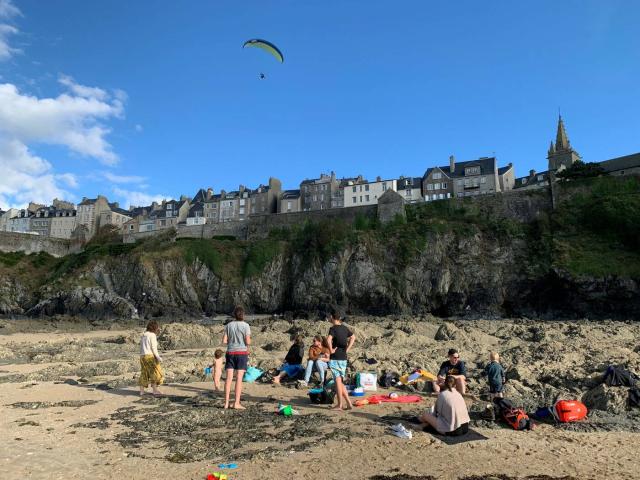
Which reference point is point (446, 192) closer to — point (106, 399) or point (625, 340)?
point (625, 340)

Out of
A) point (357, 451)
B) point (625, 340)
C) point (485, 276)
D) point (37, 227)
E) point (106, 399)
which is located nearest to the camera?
point (357, 451)

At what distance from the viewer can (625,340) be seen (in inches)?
721

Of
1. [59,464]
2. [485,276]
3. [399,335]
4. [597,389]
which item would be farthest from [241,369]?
[485,276]

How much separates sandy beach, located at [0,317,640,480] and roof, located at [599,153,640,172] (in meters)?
54.0

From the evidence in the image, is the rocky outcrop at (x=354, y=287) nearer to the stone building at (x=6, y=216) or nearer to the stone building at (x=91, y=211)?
the stone building at (x=91, y=211)

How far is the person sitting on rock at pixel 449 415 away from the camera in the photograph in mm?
6836

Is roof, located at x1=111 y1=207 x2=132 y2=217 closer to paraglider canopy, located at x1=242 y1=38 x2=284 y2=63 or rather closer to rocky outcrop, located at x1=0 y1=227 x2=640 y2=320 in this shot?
rocky outcrop, located at x1=0 y1=227 x2=640 y2=320

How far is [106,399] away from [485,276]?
36.0 metres

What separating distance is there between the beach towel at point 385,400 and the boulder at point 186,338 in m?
13.0

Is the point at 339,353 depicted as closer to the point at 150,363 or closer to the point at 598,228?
the point at 150,363

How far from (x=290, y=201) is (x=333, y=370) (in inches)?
2676

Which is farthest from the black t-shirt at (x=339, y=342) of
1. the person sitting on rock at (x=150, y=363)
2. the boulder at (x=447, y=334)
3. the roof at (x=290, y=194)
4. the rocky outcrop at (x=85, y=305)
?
the roof at (x=290, y=194)

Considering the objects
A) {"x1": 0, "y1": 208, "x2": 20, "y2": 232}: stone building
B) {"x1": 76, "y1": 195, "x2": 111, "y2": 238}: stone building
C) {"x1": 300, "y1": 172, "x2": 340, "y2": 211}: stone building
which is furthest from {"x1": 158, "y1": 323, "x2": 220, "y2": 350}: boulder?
{"x1": 0, "y1": 208, "x2": 20, "y2": 232}: stone building

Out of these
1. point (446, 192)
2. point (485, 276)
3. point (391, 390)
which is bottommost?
point (391, 390)
